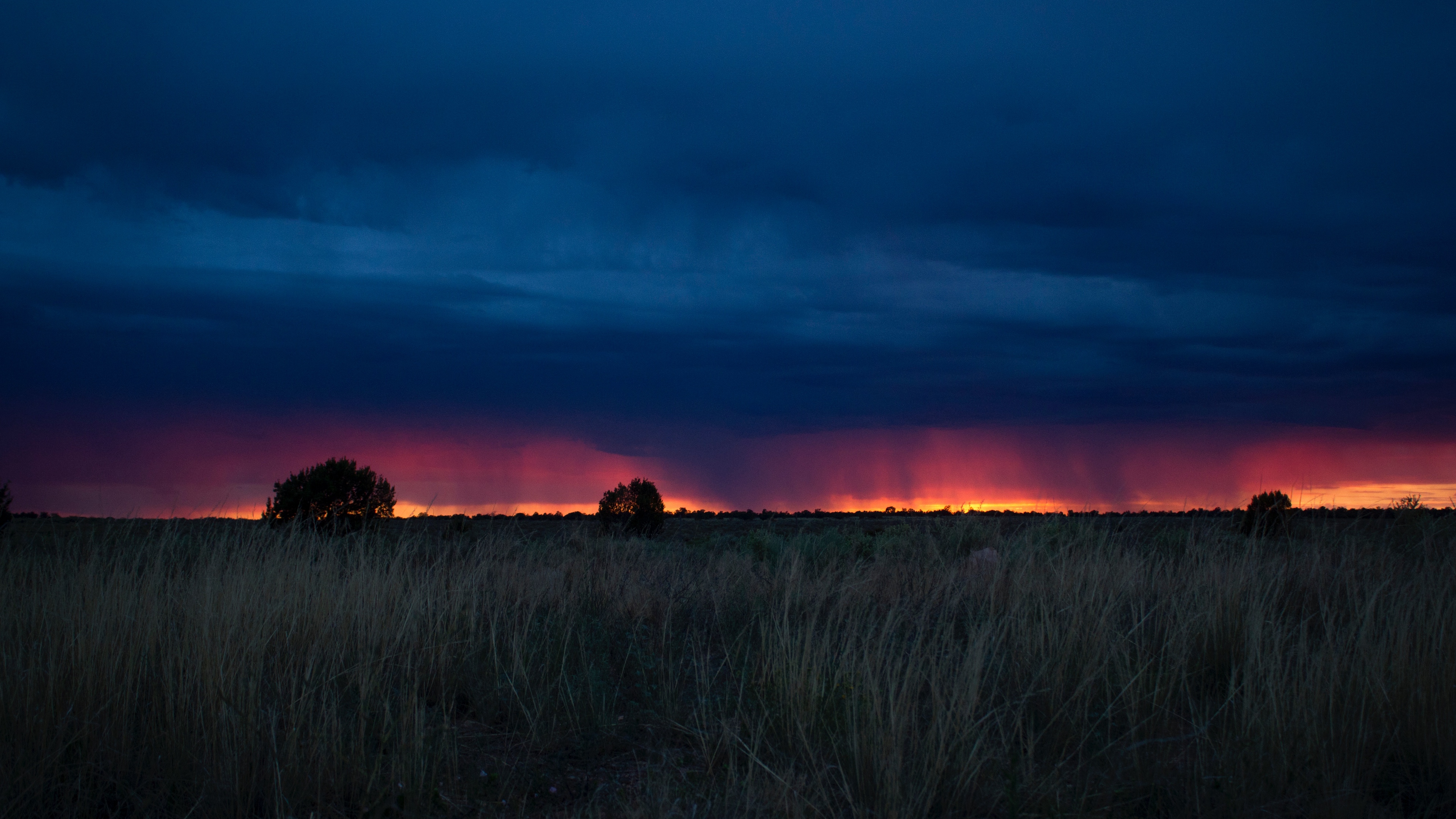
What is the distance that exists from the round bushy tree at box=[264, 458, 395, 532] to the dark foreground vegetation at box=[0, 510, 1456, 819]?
23.4ft

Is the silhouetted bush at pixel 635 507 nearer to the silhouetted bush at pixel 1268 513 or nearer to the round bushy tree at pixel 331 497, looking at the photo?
the round bushy tree at pixel 331 497

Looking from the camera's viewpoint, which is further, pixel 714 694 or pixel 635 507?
pixel 635 507

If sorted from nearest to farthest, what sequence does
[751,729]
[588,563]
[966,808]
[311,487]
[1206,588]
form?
1. [966,808]
2. [751,729]
3. [1206,588]
4. [588,563]
5. [311,487]

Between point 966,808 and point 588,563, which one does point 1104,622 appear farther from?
point 588,563

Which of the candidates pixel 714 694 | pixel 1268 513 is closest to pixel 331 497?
pixel 714 694

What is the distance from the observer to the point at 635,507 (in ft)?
69.8

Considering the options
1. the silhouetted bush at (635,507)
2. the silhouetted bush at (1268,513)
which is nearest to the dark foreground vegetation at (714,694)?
the silhouetted bush at (1268,513)

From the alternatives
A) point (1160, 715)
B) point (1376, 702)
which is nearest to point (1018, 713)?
point (1160, 715)

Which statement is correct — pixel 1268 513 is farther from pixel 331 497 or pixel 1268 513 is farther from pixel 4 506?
pixel 4 506

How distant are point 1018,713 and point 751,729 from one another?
4.28ft

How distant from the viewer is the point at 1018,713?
3926mm

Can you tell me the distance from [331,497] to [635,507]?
8010mm

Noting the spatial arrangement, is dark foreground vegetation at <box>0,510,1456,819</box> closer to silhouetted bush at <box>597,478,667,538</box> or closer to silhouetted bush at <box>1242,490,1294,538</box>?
silhouetted bush at <box>1242,490,1294,538</box>

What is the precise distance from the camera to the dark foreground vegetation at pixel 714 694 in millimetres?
3518
